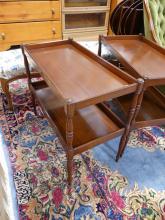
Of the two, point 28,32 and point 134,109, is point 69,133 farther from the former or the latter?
point 28,32

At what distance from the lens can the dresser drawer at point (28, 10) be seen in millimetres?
2350

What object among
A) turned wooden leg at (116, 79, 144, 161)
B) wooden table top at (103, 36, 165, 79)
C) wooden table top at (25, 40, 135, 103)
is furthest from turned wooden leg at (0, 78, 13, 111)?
turned wooden leg at (116, 79, 144, 161)

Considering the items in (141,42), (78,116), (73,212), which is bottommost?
(73,212)

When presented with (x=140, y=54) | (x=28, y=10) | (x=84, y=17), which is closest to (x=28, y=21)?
(x=28, y=10)

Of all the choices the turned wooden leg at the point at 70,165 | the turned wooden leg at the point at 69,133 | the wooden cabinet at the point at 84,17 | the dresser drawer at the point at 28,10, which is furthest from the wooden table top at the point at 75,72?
the wooden cabinet at the point at 84,17

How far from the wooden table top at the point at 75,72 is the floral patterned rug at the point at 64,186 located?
56cm

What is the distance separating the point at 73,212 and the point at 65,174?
233 millimetres

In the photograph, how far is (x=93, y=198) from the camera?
1.11 m

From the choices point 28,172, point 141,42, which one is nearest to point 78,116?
point 28,172

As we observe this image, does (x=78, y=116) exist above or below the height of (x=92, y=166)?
above

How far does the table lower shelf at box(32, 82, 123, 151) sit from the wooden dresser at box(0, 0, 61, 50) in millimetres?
1531

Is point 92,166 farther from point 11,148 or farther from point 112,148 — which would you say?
point 11,148

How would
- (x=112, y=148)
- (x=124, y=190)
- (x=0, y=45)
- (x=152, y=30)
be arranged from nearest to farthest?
(x=124, y=190) → (x=112, y=148) → (x=152, y=30) → (x=0, y=45)

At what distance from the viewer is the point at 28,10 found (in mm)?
2449
